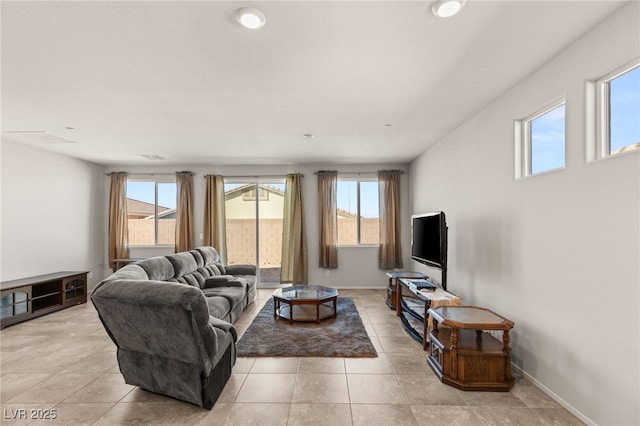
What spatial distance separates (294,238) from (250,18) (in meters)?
4.76

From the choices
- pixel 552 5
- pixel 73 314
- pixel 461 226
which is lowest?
pixel 73 314

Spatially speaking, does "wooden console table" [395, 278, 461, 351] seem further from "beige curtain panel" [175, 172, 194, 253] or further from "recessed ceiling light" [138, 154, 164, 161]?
"recessed ceiling light" [138, 154, 164, 161]

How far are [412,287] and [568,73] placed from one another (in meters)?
2.63

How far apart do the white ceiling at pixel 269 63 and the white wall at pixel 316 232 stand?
7.26 feet

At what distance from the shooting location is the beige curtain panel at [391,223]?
20.5 feet

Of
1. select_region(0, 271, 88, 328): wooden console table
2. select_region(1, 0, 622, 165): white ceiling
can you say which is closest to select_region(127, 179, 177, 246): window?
select_region(0, 271, 88, 328): wooden console table

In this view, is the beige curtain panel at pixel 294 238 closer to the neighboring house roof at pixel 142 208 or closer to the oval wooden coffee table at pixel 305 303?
the oval wooden coffee table at pixel 305 303

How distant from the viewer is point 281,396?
2393mm

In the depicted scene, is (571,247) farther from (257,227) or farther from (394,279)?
(257,227)

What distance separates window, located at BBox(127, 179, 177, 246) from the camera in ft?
21.4

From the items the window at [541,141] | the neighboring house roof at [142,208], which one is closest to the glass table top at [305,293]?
the window at [541,141]

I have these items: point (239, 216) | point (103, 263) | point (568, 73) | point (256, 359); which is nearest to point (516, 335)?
point (568, 73)

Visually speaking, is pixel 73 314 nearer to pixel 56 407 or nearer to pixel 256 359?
pixel 56 407

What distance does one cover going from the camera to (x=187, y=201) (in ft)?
20.6
